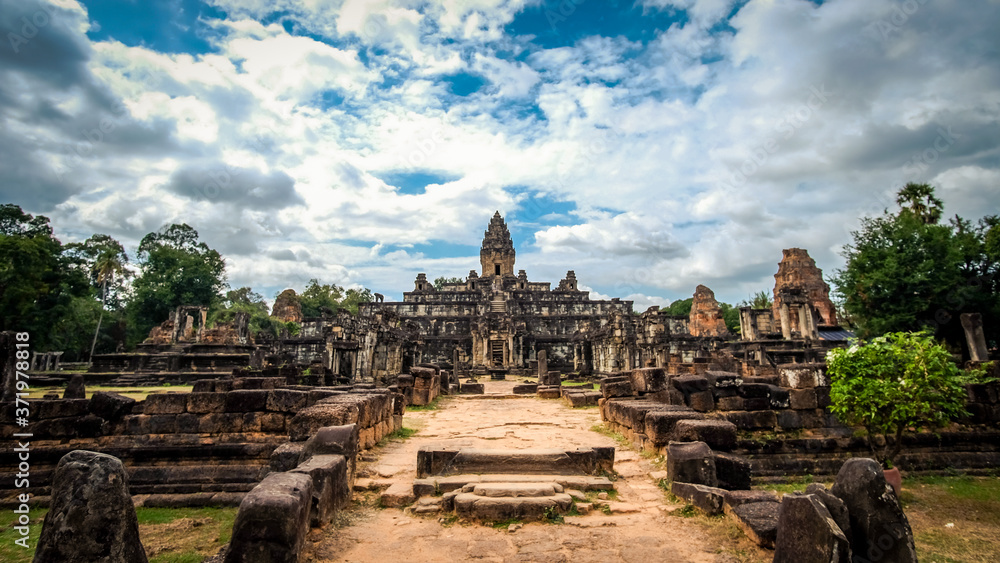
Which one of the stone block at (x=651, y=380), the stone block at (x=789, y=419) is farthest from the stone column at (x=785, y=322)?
the stone block at (x=789, y=419)

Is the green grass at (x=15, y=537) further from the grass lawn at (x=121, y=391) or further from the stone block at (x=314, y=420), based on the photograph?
the grass lawn at (x=121, y=391)

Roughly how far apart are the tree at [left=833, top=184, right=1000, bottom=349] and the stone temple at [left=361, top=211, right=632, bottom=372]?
12408mm

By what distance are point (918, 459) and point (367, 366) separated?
19.9m

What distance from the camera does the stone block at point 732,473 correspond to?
5430mm

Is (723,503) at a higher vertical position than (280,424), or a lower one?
lower

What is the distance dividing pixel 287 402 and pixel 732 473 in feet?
20.4

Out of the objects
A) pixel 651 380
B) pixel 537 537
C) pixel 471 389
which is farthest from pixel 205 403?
pixel 471 389

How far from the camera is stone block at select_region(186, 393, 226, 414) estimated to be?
7242mm

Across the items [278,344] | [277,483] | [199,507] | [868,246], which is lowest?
[199,507]

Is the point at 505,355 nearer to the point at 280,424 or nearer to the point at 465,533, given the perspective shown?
the point at 280,424

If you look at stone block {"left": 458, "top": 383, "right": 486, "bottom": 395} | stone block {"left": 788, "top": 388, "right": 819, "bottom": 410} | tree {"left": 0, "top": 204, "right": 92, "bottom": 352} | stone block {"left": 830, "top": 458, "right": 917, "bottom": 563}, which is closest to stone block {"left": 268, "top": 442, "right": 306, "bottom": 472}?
stone block {"left": 830, "top": 458, "right": 917, "bottom": 563}

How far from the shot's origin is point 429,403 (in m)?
14.4

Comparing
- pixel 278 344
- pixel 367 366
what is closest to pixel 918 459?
pixel 367 366

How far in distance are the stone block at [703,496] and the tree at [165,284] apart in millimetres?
51213
